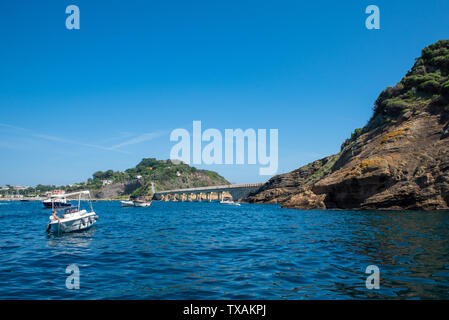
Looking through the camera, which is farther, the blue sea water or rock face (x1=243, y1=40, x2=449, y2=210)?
rock face (x1=243, y1=40, x2=449, y2=210)

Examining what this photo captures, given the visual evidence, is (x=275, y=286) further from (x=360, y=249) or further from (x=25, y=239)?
(x=25, y=239)

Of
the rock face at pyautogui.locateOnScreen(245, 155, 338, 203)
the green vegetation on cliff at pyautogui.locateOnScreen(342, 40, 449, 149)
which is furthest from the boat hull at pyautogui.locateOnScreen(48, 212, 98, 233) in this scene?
the rock face at pyautogui.locateOnScreen(245, 155, 338, 203)

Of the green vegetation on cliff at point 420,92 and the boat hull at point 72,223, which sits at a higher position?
the green vegetation on cliff at point 420,92

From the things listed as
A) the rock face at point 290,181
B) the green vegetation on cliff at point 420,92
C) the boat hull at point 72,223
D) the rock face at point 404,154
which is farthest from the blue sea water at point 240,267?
the rock face at point 290,181

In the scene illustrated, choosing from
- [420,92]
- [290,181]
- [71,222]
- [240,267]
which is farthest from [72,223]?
[290,181]

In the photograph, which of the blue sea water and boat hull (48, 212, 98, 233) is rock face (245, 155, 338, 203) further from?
the blue sea water

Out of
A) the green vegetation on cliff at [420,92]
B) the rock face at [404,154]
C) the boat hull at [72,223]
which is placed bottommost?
the boat hull at [72,223]

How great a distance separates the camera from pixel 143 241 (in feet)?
74.0

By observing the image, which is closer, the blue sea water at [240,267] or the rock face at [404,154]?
the blue sea water at [240,267]

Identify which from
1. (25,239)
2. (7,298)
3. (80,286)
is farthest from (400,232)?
A: (25,239)

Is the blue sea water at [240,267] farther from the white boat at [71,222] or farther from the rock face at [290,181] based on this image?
the rock face at [290,181]

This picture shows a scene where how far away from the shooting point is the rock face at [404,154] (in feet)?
145

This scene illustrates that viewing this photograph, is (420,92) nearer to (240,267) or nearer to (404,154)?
(404,154)

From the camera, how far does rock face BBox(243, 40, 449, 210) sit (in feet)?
145
